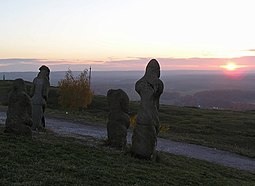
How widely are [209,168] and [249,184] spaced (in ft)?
8.33

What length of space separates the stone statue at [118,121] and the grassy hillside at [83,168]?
3.95 ft

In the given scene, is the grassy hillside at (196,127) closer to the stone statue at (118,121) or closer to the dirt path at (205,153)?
the dirt path at (205,153)

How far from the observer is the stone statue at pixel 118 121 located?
63.8 ft

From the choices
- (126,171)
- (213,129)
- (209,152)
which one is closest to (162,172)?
(126,171)

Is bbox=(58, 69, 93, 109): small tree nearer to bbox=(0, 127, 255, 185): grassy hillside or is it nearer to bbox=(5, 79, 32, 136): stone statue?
bbox=(5, 79, 32, 136): stone statue

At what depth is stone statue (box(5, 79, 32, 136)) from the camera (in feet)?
59.3

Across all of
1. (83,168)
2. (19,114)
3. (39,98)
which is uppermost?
(39,98)

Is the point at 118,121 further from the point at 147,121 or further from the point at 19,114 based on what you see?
the point at 19,114

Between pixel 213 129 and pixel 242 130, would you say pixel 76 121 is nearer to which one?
pixel 213 129

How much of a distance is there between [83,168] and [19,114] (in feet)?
21.2

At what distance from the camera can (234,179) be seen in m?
17.7

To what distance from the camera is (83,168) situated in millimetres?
12945

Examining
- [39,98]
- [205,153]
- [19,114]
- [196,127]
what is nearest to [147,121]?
[19,114]

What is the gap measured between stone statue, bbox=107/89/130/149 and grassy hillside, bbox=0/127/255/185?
1.21m
